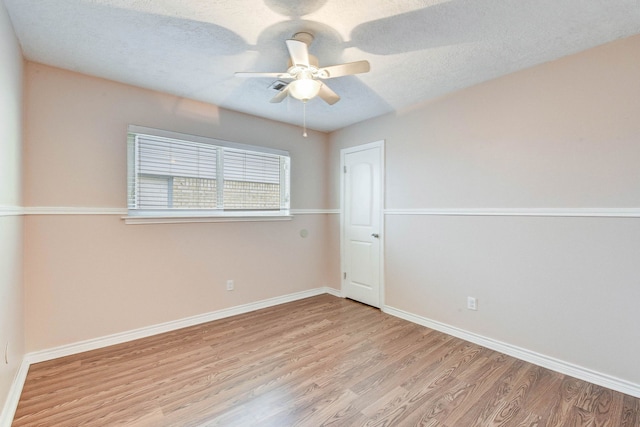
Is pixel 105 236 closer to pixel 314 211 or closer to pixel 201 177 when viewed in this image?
pixel 201 177

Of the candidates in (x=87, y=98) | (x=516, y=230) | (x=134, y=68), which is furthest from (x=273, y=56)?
(x=516, y=230)

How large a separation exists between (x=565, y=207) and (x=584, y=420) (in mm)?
1398

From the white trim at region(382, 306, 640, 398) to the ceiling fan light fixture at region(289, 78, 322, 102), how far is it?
2536 millimetres

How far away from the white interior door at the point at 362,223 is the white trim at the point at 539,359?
71cm

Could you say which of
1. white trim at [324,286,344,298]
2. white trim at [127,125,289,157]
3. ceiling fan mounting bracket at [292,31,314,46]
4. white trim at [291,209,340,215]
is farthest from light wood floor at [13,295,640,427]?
ceiling fan mounting bracket at [292,31,314,46]

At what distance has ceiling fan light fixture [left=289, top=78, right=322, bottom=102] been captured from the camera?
1.99m

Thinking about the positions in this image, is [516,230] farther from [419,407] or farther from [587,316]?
[419,407]

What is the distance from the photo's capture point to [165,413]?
1766 millimetres

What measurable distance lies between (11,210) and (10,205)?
0.04 m

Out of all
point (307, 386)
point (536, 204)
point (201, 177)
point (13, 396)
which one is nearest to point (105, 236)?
point (201, 177)

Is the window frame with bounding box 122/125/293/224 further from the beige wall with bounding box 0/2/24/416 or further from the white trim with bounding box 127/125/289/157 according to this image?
the beige wall with bounding box 0/2/24/416

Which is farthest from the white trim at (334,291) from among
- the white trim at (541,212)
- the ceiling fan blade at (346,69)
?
the ceiling fan blade at (346,69)

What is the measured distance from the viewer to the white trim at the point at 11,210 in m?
1.58

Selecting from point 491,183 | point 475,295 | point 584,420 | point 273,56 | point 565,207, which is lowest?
point 584,420
